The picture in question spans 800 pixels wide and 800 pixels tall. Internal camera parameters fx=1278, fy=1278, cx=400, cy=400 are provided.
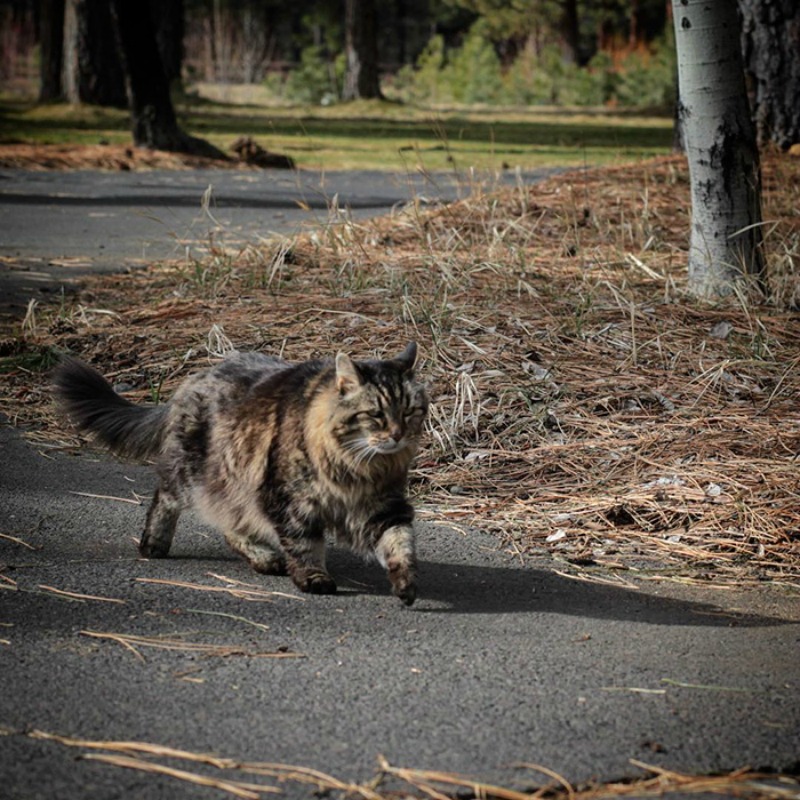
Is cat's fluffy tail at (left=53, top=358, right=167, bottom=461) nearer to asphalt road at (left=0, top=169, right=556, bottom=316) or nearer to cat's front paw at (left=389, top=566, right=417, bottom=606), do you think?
cat's front paw at (left=389, top=566, right=417, bottom=606)

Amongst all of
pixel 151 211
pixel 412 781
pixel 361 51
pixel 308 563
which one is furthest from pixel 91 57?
pixel 412 781

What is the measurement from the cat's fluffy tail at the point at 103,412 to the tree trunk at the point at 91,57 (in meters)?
18.3

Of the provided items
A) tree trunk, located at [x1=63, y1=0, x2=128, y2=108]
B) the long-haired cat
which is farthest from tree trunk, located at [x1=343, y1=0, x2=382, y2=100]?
the long-haired cat

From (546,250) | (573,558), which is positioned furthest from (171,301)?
(573,558)

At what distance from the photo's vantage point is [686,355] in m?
6.17

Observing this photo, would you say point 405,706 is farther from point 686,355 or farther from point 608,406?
point 686,355

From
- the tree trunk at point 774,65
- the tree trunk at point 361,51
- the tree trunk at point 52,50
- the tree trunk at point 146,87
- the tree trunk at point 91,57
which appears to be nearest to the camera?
the tree trunk at point 774,65

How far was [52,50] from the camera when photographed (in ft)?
84.5

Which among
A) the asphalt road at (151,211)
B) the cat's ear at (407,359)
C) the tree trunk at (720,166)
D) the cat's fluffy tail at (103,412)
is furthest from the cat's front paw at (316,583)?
the asphalt road at (151,211)

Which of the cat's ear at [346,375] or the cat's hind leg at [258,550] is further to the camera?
the cat's hind leg at [258,550]

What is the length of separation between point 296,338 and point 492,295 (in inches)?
46.2

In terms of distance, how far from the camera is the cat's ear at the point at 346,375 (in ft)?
13.8

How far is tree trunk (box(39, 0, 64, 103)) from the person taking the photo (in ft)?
84.6

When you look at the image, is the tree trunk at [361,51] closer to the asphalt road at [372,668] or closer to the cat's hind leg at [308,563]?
the asphalt road at [372,668]
